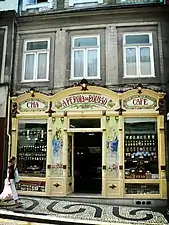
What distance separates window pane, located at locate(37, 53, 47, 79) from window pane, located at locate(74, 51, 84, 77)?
Result: 1309 millimetres

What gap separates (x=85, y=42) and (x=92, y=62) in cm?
96

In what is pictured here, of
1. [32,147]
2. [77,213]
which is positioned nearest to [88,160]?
[32,147]

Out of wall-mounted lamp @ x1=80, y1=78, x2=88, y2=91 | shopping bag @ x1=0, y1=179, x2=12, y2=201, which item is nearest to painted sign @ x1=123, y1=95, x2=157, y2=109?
wall-mounted lamp @ x1=80, y1=78, x2=88, y2=91

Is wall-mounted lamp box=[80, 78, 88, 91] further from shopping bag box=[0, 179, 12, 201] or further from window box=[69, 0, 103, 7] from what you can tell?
shopping bag box=[0, 179, 12, 201]

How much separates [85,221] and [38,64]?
23.0ft

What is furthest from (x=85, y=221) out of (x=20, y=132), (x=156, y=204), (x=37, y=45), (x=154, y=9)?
(x=154, y=9)

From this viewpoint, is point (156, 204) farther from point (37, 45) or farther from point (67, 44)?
point (37, 45)

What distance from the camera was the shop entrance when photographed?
41.3 ft

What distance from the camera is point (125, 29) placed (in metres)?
11.7

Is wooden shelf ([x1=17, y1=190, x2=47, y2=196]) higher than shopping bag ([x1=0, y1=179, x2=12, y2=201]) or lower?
lower

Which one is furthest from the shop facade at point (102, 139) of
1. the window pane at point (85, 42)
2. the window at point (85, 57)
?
the window pane at point (85, 42)

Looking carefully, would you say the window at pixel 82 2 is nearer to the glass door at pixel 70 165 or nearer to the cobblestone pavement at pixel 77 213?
the glass door at pixel 70 165

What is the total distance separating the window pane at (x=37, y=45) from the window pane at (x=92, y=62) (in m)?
1.97

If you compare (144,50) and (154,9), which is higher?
(154,9)
